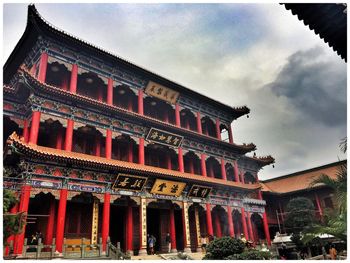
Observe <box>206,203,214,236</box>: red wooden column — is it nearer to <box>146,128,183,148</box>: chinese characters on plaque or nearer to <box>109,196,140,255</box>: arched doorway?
<box>146,128,183,148</box>: chinese characters on plaque

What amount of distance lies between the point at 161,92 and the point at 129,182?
6700 mm

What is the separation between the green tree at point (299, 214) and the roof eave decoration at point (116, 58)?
7.51 m

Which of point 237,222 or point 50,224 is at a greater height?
point 237,222

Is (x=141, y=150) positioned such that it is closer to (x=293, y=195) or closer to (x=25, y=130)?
(x=25, y=130)

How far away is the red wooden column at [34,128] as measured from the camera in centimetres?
1279

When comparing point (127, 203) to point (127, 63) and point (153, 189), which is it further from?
point (127, 63)

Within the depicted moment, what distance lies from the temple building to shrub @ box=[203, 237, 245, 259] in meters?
3.83

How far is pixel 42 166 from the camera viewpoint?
12.6 metres

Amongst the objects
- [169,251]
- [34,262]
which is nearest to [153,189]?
[169,251]

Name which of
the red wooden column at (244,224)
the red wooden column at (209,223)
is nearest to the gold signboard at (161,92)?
the red wooden column at (209,223)

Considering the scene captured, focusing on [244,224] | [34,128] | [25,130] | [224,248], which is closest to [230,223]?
[244,224]

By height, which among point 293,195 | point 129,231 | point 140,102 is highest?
point 140,102

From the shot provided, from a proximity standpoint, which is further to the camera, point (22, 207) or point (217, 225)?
point (217, 225)

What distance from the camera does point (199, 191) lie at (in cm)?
1797
